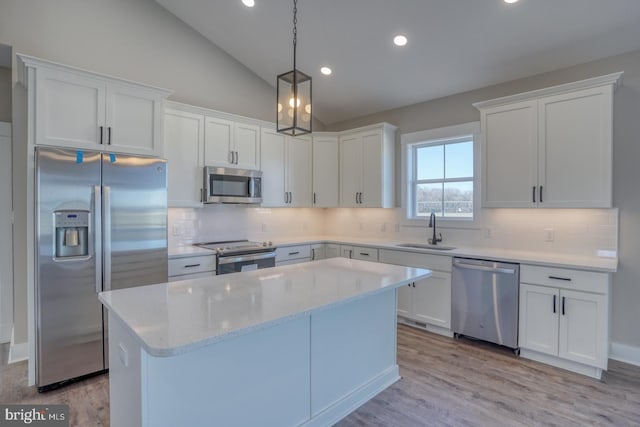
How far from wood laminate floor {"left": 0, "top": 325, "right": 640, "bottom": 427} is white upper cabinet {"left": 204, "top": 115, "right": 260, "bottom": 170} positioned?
245cm

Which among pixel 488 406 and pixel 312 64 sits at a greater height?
pixel 312 64

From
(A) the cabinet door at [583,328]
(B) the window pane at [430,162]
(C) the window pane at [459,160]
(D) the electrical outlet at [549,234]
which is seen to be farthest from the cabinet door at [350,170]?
(A) the cabinet door at [583,328]

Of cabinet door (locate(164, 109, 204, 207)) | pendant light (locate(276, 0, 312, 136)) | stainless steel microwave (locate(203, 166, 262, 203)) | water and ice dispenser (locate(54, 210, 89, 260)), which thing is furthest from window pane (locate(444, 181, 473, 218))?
water and ice dispenser (locate(54, 210, 89, 260))

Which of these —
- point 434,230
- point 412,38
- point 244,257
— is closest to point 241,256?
point 244,257

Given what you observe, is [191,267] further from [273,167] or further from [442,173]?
[442,173]

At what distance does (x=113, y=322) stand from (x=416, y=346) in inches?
109

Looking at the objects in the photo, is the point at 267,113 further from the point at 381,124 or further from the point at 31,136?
the point at 31,136

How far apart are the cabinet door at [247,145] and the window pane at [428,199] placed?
219 centimetres

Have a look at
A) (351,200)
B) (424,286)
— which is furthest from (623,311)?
(351,200)

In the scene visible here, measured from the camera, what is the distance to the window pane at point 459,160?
13.4 feet

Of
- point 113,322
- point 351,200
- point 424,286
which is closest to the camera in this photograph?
point 113,322

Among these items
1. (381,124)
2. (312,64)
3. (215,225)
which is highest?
(312,64)

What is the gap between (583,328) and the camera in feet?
9.22

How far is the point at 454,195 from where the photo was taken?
4223 mm
